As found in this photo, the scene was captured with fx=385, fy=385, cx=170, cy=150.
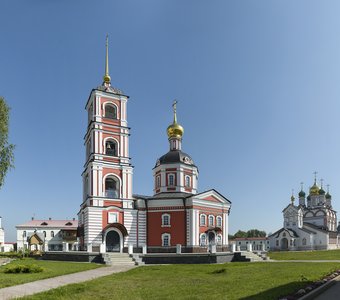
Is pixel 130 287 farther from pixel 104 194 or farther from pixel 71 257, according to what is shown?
pixel 104 194

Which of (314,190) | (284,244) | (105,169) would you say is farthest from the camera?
(314,190)

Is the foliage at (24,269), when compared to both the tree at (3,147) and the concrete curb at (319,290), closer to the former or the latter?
the tree at (3,147)

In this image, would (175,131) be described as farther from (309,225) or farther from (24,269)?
(309,225)

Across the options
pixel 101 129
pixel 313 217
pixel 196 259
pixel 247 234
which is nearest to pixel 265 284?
pixel 196 259

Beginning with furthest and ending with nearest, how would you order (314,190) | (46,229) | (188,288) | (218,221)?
(314,190)
(46,229)
(218,221)
(188,288)

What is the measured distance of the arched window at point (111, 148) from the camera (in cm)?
3709

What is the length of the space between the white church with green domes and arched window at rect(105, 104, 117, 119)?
49.9m

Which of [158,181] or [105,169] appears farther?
[158,181]

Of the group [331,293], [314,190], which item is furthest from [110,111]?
[314,190]

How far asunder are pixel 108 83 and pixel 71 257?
18939mm

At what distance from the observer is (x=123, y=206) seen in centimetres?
3600

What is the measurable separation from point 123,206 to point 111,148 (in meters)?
5.79

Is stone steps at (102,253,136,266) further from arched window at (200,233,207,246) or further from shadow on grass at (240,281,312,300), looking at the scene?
shadow on grass at (240,281,312,300)

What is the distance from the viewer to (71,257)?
3002cm
